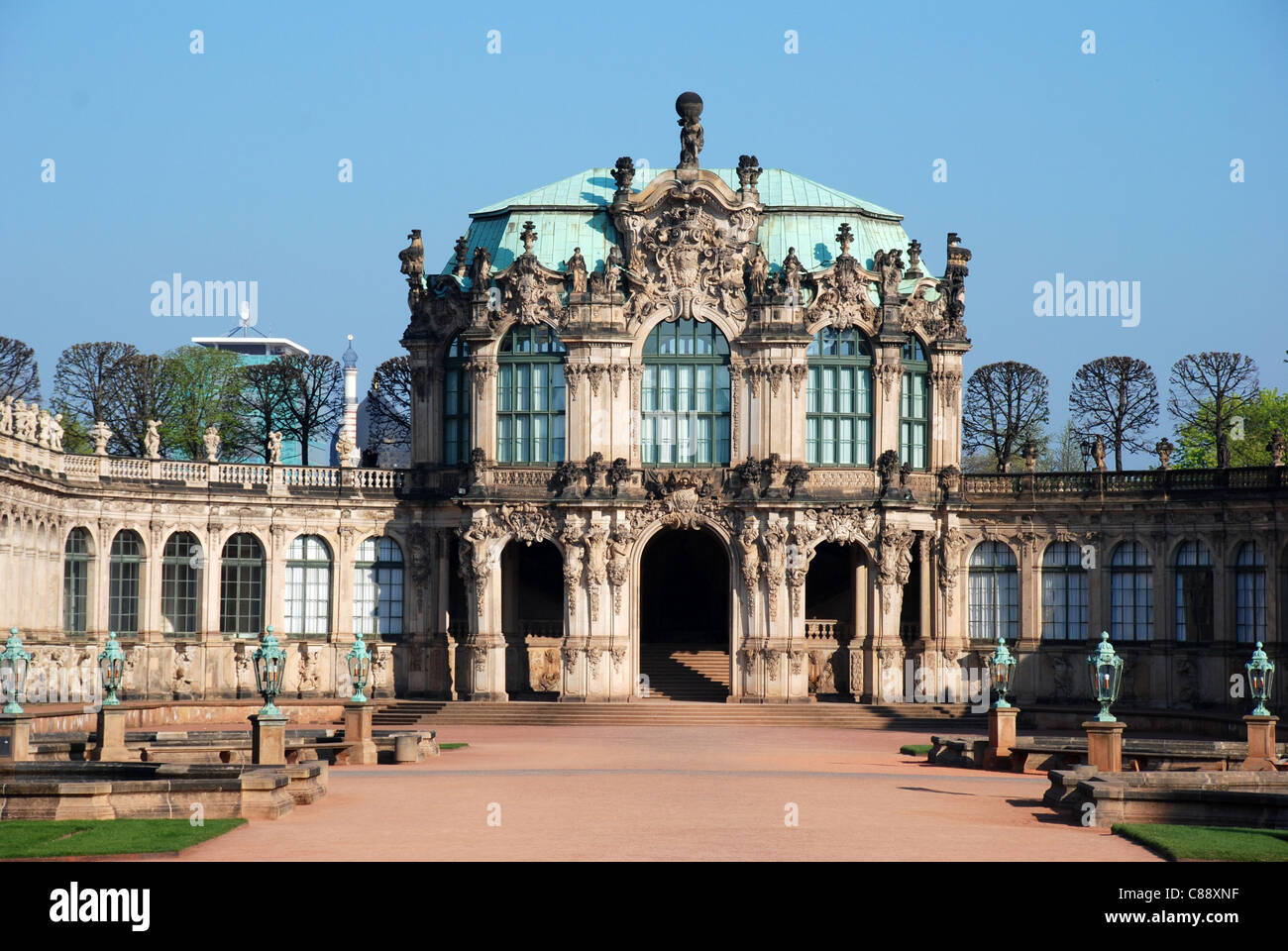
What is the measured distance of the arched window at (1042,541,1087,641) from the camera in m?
67.2

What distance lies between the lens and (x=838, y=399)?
220 feet

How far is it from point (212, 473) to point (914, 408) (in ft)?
78.6

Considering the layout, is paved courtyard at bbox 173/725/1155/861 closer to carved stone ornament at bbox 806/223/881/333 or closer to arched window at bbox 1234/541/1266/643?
arched window at bbox 1234/541/1266/643

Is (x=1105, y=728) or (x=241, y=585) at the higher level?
(x=241, y=585)

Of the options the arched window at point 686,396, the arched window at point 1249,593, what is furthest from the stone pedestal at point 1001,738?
the arched window at point 686,396

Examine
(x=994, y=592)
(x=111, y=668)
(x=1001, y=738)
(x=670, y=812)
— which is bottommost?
(x=1001, y=738)

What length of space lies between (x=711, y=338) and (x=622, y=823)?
120ft

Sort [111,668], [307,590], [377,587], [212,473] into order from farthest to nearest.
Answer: [377,587], [307,590], [212,473], [111,668]

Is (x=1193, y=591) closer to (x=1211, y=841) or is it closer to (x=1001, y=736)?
(x=1001, y=736)

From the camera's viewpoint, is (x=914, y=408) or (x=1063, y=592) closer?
(x=1063, y=592)

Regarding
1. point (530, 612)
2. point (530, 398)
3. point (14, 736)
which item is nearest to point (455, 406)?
point (530, 398)

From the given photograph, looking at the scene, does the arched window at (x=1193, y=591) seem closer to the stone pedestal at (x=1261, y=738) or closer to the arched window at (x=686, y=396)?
the arched window at (x=686, y=396)
